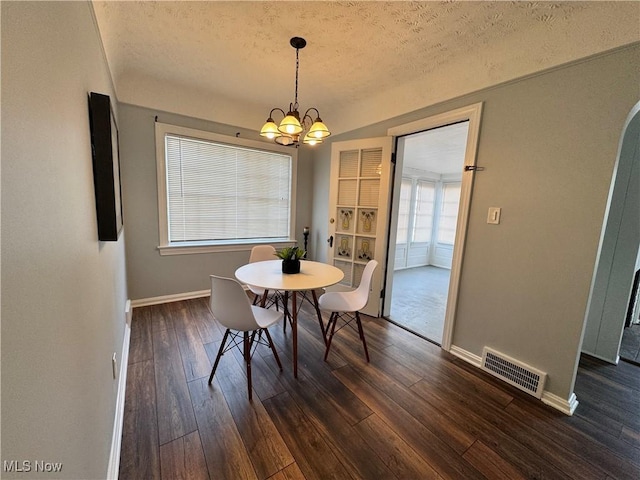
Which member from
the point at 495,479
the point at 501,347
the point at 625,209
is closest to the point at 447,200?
the point at 625,209

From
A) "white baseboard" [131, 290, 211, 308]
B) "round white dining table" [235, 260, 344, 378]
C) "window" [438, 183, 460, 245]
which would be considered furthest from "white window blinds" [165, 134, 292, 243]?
"window" [438, 183, 460, 245]

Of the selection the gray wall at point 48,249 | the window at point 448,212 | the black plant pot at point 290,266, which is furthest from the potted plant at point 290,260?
the window at point 448,212

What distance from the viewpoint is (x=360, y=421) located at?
1.58 m

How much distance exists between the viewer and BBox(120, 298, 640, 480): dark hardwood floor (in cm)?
132

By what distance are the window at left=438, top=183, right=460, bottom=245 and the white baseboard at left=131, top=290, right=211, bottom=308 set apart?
550cm

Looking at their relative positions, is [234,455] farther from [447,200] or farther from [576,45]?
[447,200]

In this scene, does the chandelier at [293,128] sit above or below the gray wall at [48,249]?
above

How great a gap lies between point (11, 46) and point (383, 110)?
2908 mm

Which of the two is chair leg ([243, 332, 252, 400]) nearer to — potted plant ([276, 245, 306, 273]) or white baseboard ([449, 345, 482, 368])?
potted plant ([276, 245, 306, 273])

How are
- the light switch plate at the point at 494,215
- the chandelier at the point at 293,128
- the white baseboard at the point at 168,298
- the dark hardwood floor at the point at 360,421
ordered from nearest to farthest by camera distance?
the dark hardwood floor at the point at 360,421 → the chandelier at the point at 293,128 → the light switch plate at the point at 494,215 → the white baseboard at the point at 168,298

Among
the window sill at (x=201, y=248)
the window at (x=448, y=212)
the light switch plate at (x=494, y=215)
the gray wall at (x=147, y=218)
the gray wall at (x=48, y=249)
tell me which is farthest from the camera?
the window at (x=448, y=212)

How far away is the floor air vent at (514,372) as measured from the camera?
1.84 m

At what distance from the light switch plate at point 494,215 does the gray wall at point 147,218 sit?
9.97ft

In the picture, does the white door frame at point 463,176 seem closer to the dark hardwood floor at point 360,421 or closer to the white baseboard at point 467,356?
the white baseboard at point 467,356
